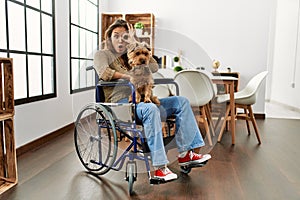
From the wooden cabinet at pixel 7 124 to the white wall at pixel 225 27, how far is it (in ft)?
9.21

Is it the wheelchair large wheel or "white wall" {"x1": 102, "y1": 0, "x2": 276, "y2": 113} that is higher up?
"white wall" {"x1": 102, "y1": 0, "x2": 276, "y2": 113}

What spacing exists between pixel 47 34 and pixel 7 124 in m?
1.35

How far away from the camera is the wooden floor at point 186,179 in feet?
5.39

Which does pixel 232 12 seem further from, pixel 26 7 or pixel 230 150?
pixel 26 7

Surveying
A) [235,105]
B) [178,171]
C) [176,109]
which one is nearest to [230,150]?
[235,105]

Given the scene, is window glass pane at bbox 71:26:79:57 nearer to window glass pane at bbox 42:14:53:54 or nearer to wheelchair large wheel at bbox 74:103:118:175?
window glass pane at bbox 42:14:53:54

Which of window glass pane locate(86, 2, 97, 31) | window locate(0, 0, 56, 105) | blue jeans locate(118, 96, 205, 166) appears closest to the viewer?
blue jeans locate(118, 96, 205, 166)

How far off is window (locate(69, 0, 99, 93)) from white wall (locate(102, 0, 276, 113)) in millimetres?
787

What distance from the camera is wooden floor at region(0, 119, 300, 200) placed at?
1.64 meters

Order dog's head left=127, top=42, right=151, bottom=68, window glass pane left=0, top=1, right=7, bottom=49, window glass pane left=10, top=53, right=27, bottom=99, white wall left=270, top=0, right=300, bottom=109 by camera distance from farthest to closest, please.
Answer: white wall left=270, top=0, right=300, bottom=109, window glass pane left=10, top=53, right=27, bottom=99, window glass pane left=0, top=1, right=7, bottom=49, dog's head left=127, top=42, right=151, bottom=68

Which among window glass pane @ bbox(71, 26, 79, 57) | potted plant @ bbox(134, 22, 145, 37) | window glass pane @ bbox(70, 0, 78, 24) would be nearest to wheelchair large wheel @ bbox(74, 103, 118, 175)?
window glass pane @ bbox(71, 26, 79, 57)

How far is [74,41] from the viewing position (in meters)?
3.47

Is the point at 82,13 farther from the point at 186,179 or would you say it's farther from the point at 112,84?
the point at 186,179

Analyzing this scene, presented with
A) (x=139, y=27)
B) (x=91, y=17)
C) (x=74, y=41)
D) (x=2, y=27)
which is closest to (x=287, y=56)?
(x=139, y=27)
